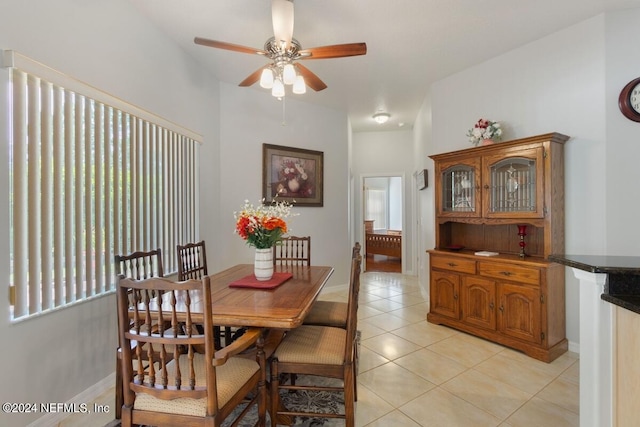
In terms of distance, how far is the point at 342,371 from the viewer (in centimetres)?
161

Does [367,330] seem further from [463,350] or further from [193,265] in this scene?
[193,265]

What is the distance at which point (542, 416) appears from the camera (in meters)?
1.84

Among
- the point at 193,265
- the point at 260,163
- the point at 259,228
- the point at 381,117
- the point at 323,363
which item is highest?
the point at 381,117

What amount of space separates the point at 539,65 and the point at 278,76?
248 centimetres

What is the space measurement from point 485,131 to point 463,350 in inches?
84.0

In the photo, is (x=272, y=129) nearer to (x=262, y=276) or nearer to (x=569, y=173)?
(x=262, y=276)

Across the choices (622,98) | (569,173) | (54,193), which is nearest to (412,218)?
(569,173)

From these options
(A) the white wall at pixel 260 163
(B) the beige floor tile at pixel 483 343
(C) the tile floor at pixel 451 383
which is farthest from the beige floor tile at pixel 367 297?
(B) the beige floor tile at pixel 483 343

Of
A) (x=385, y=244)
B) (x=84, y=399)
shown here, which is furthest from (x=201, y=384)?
(x=385, y=244)

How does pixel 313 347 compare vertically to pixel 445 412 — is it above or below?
above

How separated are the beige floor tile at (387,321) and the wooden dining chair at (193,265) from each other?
1702mm

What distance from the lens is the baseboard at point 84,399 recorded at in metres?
1.72

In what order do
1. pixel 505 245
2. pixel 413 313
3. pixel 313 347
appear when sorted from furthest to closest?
1. pixel 413 313
2. pixel 505 245
3. pixel 313 347

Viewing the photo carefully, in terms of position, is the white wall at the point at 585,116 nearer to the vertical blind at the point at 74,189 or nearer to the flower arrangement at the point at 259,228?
the flower arrangement at the point at 259,228
